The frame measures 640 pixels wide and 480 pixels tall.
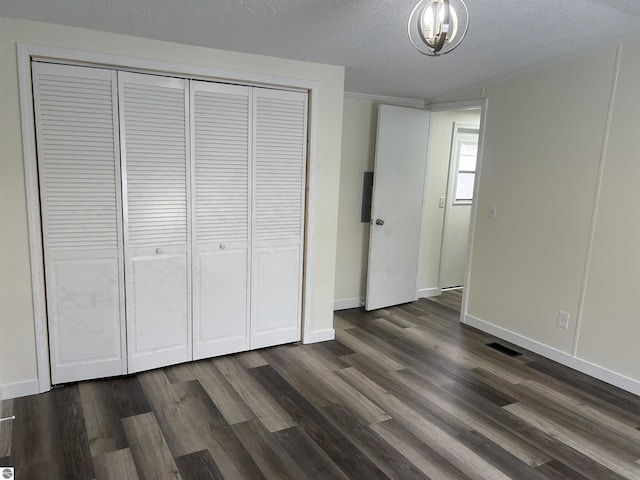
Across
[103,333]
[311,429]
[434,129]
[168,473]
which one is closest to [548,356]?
[311,429]

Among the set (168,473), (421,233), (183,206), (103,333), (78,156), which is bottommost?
(168,473)

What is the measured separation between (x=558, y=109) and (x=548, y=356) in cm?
196

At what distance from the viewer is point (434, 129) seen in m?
4.82

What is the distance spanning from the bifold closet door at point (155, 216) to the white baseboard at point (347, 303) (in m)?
1.79

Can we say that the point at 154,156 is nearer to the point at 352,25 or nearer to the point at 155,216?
the point at 155,216

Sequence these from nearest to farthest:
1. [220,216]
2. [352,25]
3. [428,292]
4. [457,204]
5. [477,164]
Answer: [352,25] < [220,216] < [477,164] < [428,292] < [457,204]

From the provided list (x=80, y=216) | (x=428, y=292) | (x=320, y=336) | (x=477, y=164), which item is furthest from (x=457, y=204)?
(x=80, y=216)

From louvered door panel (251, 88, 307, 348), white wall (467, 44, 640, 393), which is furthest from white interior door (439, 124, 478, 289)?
louvered door panel (251, 88, 307, 348)

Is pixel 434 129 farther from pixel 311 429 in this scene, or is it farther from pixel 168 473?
pixel 168 473

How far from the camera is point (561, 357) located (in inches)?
137

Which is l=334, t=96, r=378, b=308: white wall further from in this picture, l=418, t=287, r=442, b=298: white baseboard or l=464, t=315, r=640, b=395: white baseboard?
l=464, t=315, r=640, b=395: white baseboard

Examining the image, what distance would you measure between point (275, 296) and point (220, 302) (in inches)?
17.6

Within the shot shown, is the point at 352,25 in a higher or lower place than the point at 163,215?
higher

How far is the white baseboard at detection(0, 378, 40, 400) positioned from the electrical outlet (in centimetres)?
372
